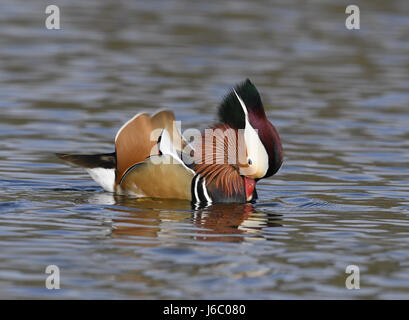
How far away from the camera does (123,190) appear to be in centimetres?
1062

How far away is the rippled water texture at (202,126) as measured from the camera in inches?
307

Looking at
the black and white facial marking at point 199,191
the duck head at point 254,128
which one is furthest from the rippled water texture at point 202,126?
the duck head at point 254,128

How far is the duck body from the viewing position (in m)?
10.2

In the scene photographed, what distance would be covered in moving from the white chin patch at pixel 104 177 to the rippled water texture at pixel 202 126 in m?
0.21

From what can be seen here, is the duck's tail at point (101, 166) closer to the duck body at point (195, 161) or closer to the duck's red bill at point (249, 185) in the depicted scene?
the duck body at point (195, 161)

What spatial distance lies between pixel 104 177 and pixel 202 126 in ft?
12.7

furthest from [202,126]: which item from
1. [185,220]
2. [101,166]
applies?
[185,220]

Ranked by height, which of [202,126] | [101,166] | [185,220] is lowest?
[185,220]

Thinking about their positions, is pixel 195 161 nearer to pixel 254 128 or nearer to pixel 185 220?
pixel 254 128

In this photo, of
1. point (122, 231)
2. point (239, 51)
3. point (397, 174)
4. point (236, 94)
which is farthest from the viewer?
point (239, 51)

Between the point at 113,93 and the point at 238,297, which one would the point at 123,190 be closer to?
the point at 238,297

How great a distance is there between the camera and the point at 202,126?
14367 mm
